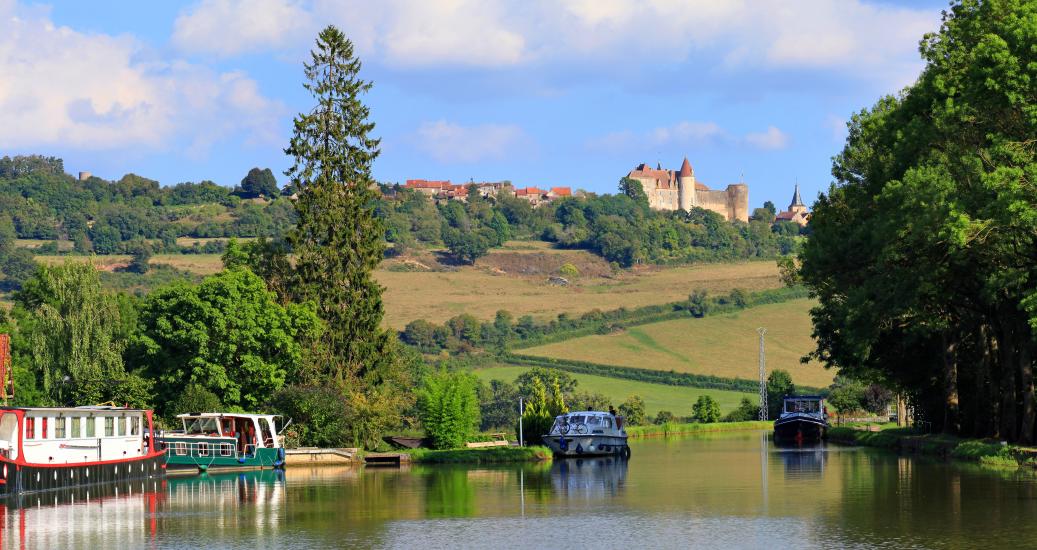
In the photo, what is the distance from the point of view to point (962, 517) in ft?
103

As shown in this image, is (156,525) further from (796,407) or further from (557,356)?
(557,356)

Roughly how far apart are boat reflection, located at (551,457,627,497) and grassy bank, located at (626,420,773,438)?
3700 cm

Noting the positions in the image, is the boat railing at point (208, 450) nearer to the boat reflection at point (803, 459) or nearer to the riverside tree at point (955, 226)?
the boat reflection at point (803, 459)

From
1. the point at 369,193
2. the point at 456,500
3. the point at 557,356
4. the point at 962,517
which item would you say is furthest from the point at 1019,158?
the point at 557,356

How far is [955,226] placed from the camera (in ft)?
149

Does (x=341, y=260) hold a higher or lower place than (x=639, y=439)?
higher

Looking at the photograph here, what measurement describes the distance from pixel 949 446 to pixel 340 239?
31.6 m

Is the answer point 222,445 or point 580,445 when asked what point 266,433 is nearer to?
point 222,445

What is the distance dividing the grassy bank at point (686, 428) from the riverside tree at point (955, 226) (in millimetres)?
33458

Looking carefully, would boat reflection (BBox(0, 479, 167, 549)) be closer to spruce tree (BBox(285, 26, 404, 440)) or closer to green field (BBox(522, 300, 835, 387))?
spruce tree (BBox(285, 26, 404, 440))

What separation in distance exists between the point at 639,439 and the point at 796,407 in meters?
11.1

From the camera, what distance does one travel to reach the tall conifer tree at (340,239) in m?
70.5

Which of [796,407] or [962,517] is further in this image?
[796,407]

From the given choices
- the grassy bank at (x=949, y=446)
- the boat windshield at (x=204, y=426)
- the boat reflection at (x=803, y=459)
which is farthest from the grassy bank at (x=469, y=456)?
the grassy bank at (x=949, y=446)
